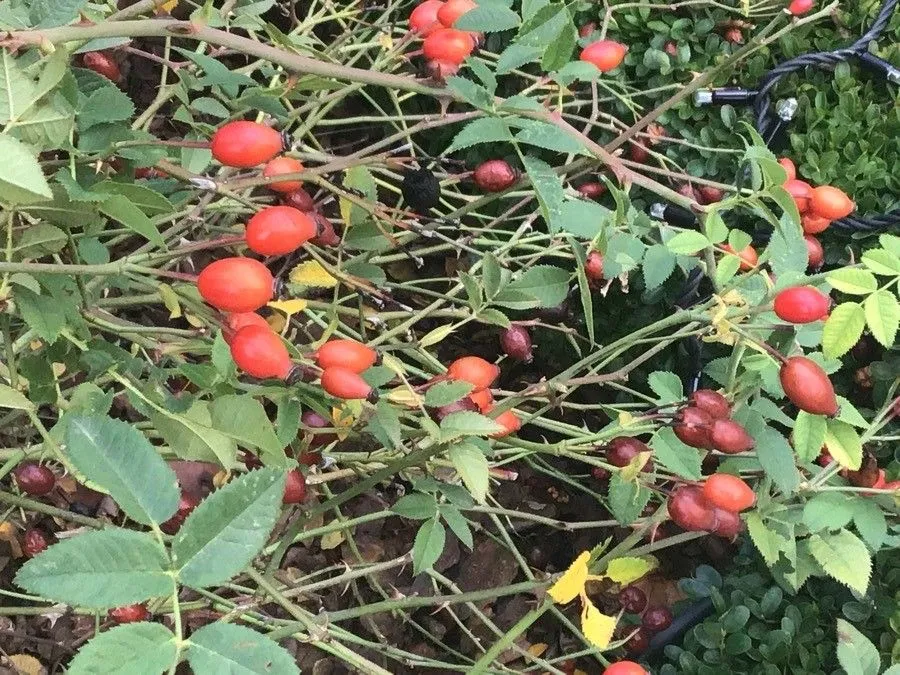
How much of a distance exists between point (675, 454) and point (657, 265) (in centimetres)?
28

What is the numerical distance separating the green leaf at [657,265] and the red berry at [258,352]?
547 mm

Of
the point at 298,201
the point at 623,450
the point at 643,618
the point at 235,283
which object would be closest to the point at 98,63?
the point at 298,201

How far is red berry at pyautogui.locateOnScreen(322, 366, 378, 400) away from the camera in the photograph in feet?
2.83

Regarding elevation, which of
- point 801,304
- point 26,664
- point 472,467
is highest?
point 801,304

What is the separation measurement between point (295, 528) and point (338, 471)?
0.26 metres

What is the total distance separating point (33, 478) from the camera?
118 cm

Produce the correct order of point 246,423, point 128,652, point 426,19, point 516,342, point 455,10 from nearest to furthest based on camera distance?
1. point 128,652
2. point 246,423
3. point 455,10
4. point 426,19
5. point 516,342

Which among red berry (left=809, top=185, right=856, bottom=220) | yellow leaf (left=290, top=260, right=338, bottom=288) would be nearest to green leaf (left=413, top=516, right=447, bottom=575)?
yellow leaf (left=290, top=260, right=338, bottom=288)

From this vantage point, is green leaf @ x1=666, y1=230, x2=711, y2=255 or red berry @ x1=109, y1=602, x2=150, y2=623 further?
red berry @ x1=109, y1=602, x2=150, y2=623

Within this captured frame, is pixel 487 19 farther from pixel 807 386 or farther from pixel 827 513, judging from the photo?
pixel 827 513

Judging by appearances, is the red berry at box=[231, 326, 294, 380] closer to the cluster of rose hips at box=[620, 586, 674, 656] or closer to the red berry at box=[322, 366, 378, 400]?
the red berry at box=[322, 366, 378, 400]

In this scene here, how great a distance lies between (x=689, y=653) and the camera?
136cm

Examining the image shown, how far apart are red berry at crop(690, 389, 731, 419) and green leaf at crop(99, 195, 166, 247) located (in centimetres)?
60

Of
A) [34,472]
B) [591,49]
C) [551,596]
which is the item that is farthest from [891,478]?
[34,472]
